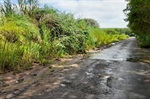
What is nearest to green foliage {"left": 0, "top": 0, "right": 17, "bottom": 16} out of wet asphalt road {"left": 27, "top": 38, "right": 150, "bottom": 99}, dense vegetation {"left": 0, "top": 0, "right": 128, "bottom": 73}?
dense vegetation {"left": 0, "top": 0, "right": 128, "bottom": 73}

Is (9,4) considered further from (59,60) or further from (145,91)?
(145,91)

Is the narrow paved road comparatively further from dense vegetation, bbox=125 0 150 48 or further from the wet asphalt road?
dense vegetation, bbox=125 0 150 48

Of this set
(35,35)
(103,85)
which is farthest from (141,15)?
(103,85)

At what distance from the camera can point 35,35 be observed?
11.2 metres

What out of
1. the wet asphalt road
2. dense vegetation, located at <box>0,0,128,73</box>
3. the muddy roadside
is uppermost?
dense vegetation, located at <box>0,0,128,73</box>

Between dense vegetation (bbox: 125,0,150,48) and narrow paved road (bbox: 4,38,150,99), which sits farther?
dense vegetation (bbox: 125,0,150,48)

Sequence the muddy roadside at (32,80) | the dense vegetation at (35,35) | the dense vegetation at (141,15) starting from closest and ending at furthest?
the muddy roadside at (32,80)
the dense vegetation at (35,35)
the dense vegetation at (141,15)

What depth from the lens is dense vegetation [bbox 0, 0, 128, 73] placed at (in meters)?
8.81

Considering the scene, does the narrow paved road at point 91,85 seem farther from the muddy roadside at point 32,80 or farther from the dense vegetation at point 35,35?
the dense vegetation at point 35,35

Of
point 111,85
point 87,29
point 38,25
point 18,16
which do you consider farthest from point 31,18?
point 111,85

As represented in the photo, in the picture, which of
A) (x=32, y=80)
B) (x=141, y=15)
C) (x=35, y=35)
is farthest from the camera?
(x=141, y=15)

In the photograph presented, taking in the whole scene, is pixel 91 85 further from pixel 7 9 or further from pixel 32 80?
pixel 7 9

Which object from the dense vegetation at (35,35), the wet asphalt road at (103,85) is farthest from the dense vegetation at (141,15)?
the wet asphalt road at (103,85)

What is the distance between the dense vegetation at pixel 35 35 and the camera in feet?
28.9
